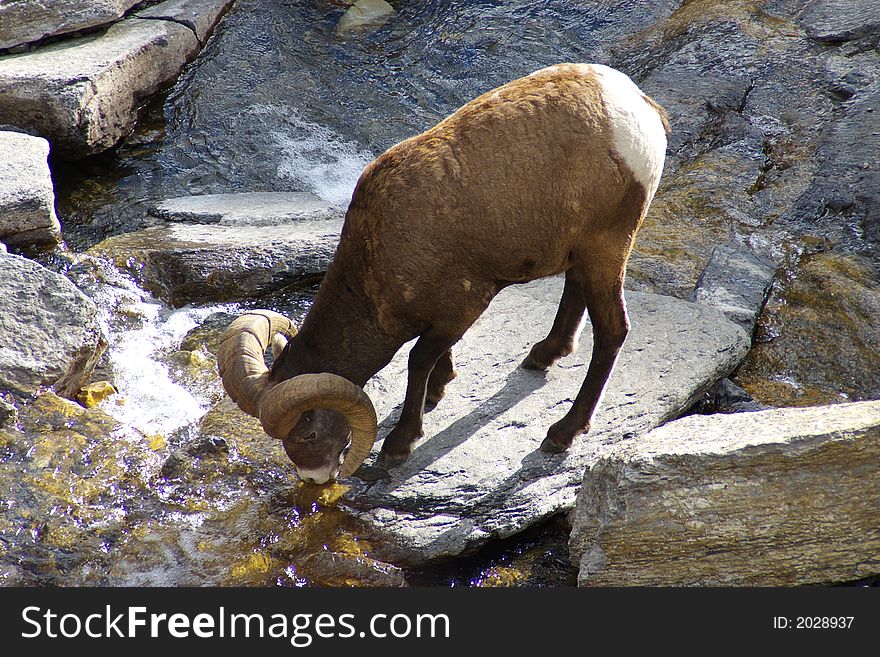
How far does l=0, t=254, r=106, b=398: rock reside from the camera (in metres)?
5.31

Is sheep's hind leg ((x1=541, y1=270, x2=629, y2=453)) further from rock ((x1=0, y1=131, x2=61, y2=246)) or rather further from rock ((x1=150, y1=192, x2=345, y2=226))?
rock ((x1=0, y1=131, x2=61, y2=246))

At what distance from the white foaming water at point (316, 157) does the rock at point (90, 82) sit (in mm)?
1100

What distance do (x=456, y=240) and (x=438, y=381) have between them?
127 centimetres

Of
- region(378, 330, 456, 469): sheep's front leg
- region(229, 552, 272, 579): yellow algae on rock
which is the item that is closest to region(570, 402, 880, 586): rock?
region(378, 330, 456, 469): sheep's front leg

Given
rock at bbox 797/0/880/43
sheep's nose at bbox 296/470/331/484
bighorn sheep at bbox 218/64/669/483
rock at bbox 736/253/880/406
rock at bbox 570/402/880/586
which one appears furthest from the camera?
rock at bbox 797/0/880/43

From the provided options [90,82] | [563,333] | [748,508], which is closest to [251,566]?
[563,333]

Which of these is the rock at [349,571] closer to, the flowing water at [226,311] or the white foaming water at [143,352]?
the flowing water at [226,311]

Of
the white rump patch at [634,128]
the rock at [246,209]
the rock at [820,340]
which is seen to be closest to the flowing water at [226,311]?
the rock at [246,209]

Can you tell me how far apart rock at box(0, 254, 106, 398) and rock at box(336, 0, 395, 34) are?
6193mm

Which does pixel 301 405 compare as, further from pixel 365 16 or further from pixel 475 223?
pixel 365 16

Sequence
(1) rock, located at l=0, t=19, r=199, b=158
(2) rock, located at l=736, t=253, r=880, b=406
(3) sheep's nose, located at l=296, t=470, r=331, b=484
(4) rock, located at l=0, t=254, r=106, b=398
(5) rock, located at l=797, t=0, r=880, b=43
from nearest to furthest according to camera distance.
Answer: (3) sheep's nose, located at l=296, t=470, r=331, b=484 → (4) rock, located at l=0, t=254, r=106, b=398 → (2) rock, located at l=736, t=253, r=880, b=406 → (1) rock, located at l=0, t=19, r=199, b=158 → (5) rock, located at l=797, t=0, r=880, b=43

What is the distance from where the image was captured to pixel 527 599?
392cm

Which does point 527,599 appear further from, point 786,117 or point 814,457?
point 786,117

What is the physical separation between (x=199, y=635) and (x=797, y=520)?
2.66 meters
